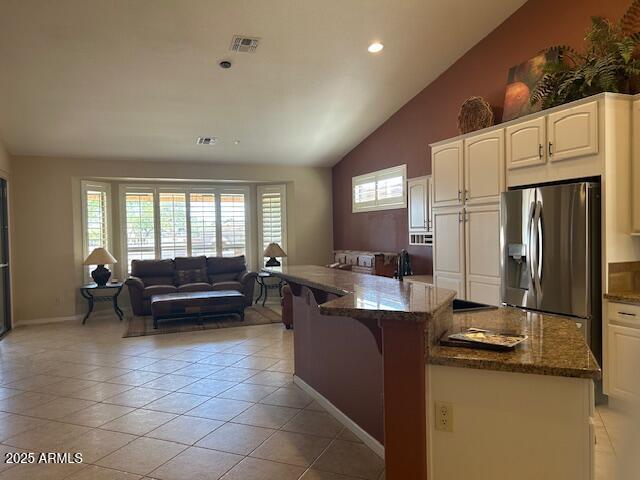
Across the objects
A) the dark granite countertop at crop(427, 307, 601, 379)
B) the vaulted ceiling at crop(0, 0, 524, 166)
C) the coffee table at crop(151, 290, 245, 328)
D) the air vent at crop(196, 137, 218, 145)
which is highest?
the vaulted ceiling at crop(0, 0, 524, 166)

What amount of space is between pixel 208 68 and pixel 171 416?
3.59 meters

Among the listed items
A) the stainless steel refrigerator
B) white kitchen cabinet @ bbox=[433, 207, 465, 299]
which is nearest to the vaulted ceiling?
white kitchen cabinet @ bbox=[433, 207, 465, 299]

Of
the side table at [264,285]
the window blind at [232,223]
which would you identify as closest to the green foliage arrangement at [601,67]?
the side table at [264,285]

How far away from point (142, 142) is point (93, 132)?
69 centimetres

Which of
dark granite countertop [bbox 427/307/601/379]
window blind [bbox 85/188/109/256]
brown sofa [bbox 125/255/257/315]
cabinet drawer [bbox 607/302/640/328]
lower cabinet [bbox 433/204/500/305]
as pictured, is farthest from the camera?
window blind [bbox 85/188/109/256]

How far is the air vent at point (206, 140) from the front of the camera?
675 centimetres

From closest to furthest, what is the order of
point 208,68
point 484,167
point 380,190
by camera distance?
point 484,167 → point 208,68 → point 380,190

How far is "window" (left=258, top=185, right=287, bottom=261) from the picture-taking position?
335 inches

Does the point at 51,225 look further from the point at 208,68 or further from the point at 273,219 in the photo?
the point at 208,68

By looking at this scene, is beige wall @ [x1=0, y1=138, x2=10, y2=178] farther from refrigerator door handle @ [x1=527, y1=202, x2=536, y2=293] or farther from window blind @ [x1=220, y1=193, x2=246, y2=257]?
refrigerator door handle @ [x1=527, y1=202, x2=536, y2=293]

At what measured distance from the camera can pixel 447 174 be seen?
180 inches

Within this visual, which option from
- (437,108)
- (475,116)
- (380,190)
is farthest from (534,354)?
(380,190)

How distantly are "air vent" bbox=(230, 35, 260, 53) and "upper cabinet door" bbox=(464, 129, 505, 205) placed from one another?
234cm

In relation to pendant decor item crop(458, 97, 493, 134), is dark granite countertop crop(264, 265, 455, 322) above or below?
below
